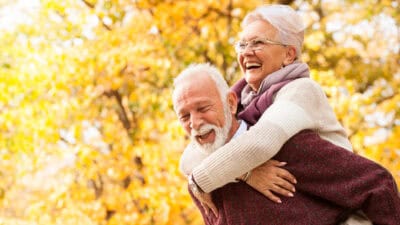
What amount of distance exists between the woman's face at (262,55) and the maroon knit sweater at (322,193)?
25 centimetres

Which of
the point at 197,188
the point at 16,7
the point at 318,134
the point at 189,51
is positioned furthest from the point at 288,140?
the point at 16,7

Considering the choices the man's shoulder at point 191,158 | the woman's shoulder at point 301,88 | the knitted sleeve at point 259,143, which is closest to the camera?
the knitted sleeve at point 259,143

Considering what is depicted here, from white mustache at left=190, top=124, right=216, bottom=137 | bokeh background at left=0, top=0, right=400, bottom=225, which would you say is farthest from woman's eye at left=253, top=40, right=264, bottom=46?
bokeh background at left=0, top=0, right=400, bottom=225

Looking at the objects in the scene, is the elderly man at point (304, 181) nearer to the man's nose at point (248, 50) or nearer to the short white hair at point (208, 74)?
the short white hair at point (208, 74)

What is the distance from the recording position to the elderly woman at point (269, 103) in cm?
145

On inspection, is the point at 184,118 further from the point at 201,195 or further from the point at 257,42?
the point at 257,42

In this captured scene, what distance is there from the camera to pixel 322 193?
151 cm

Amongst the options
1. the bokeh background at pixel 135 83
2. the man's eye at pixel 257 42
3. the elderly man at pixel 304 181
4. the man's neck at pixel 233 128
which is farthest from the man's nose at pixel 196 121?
the bokeh background at pixel 135 83

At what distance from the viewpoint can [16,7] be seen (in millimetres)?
7477

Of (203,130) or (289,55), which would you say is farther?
(289,55)

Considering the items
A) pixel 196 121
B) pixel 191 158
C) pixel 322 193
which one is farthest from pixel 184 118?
pixel 322 193

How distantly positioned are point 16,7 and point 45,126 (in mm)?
2123

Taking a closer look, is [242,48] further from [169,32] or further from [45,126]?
[45,126]

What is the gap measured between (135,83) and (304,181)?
16.6ft
